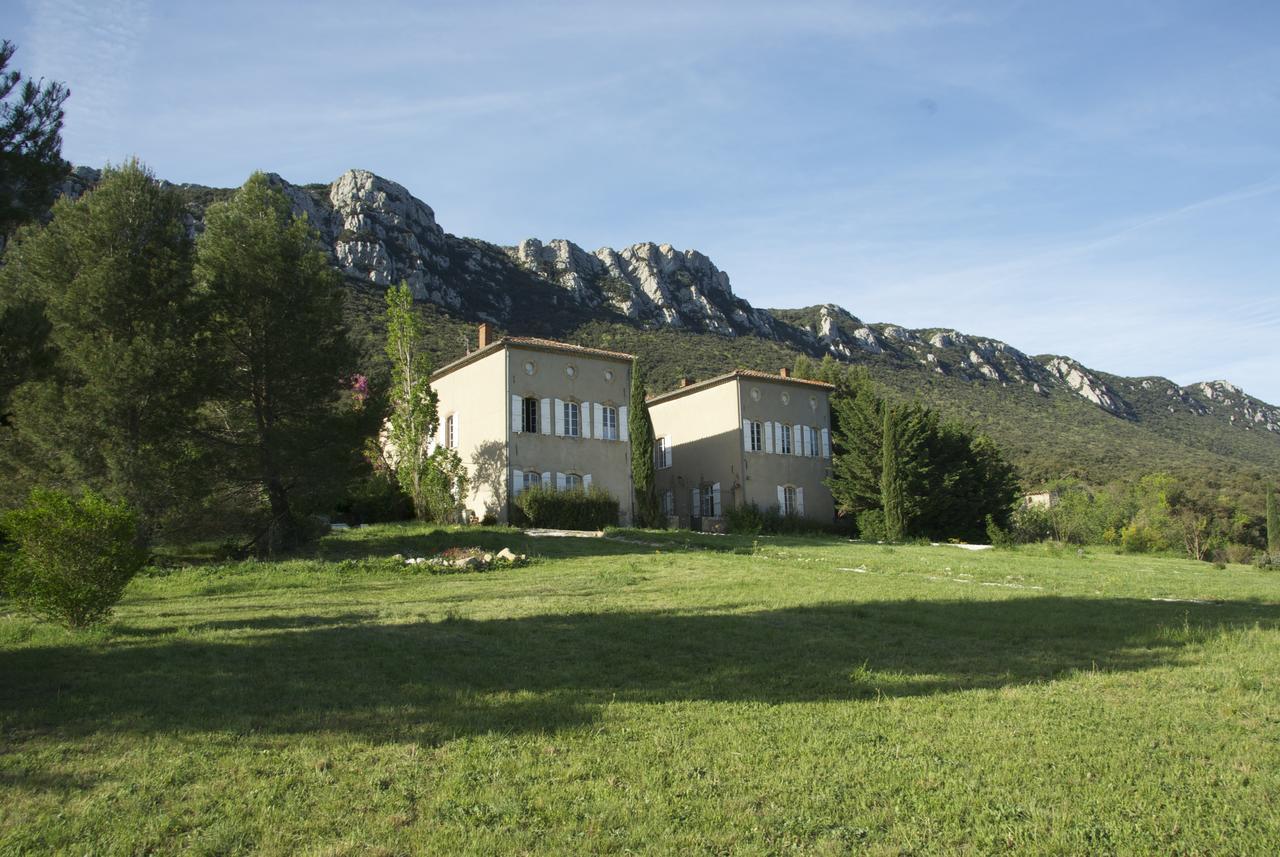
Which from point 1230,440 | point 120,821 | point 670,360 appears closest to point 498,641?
point 120,821

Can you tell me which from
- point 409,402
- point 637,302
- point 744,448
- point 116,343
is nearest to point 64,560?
point 116,343

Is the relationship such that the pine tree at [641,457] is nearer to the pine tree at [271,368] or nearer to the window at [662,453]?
the window at [662,453]

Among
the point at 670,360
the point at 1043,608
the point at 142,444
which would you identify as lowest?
the point at 1043,608

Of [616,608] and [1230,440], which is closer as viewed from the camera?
[616,608]

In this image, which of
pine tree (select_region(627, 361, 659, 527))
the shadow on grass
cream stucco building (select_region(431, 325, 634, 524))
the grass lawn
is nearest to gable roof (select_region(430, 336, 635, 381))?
cream stucco building (select_region(431, 325, 634, 524))

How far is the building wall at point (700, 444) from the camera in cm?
3241

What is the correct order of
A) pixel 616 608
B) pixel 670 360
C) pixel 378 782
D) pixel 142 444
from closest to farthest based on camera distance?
pixel 378 782
pixel 616 608
pixel 142 444
pixel 670 360

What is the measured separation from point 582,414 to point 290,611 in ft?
60.2

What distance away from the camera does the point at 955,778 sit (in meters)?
4.64

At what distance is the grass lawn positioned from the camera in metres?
4.02

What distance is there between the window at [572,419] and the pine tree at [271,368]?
30.8 ft

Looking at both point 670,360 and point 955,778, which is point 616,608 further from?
point 670,360

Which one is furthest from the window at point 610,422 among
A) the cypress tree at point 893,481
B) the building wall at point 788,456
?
the cypress tree at point 893,481

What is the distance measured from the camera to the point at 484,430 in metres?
27.9
